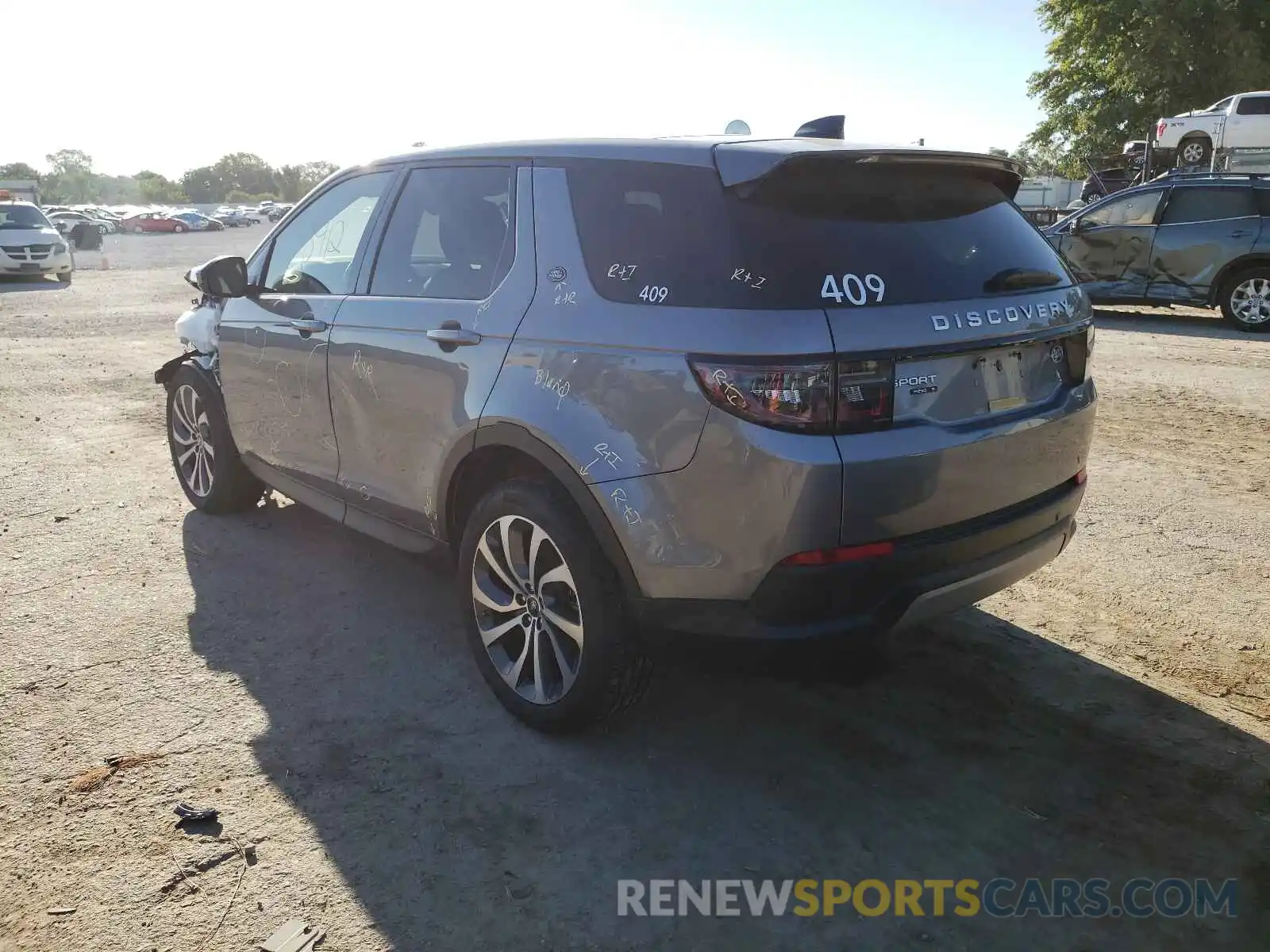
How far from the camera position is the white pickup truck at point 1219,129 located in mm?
22344

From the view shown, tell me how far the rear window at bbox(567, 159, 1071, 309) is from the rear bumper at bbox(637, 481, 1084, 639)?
67 cm

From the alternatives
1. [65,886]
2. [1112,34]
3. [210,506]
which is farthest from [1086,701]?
[1112,34]

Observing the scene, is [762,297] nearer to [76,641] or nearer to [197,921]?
[197,921]

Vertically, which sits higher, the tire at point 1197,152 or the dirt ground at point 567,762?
the tire at point 1197,152

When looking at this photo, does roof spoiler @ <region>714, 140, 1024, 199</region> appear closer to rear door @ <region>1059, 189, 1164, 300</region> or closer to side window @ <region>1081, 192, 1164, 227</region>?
rear door @ <region>1059, 189, 1164, 300</region>

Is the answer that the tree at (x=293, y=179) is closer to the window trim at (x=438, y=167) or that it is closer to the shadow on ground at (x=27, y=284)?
the shadow on ground at (x=27, y=284)

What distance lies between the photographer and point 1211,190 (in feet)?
40.1

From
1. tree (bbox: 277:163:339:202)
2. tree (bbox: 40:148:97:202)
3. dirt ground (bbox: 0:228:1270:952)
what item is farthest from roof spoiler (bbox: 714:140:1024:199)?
tree (bbox: 40:148:97:202)

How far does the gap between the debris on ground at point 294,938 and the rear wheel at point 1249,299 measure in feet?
42.2

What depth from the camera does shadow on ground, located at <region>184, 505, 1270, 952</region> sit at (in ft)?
8.04

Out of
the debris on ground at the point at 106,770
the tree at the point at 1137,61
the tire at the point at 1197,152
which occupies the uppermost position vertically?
the tree at the point at 1137,61

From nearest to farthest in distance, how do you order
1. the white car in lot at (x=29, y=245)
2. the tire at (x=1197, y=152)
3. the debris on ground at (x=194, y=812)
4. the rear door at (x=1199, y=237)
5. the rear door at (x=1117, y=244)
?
the debris on ground at (x=194, y=812) → the rear door at (x=1199, y=237) → the rear door at (x=1117, y=244) → the white car in lot at (x=29, y=245) → the tire at (x=1197, y=152)

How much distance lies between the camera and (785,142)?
2881mm

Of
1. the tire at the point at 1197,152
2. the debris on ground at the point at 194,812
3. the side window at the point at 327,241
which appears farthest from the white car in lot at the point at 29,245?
the tire at the point at 1197,152
